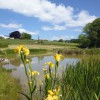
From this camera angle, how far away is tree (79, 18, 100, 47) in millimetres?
67938

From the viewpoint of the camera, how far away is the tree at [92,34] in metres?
67.9

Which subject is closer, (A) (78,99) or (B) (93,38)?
(A) (78,99)

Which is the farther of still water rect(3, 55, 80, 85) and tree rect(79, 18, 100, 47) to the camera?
tree rect(79, 18, 100, 47)

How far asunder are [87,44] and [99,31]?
234 inches

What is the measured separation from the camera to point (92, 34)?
231 ft

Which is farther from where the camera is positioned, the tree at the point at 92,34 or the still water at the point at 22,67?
the tree at the point at 92,34

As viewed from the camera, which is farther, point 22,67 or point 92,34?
point 92,34

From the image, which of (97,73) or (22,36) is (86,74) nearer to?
(97,73)

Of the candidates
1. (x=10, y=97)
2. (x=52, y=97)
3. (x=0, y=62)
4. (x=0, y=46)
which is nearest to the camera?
(x=52, y=97)

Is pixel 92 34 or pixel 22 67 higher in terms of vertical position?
pixel 92 34

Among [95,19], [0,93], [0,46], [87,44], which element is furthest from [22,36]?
[0,93]

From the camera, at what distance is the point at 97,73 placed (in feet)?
26.6

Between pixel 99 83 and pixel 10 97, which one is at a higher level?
pixel 99 83

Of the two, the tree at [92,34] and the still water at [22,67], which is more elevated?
the tree at [92,34]
